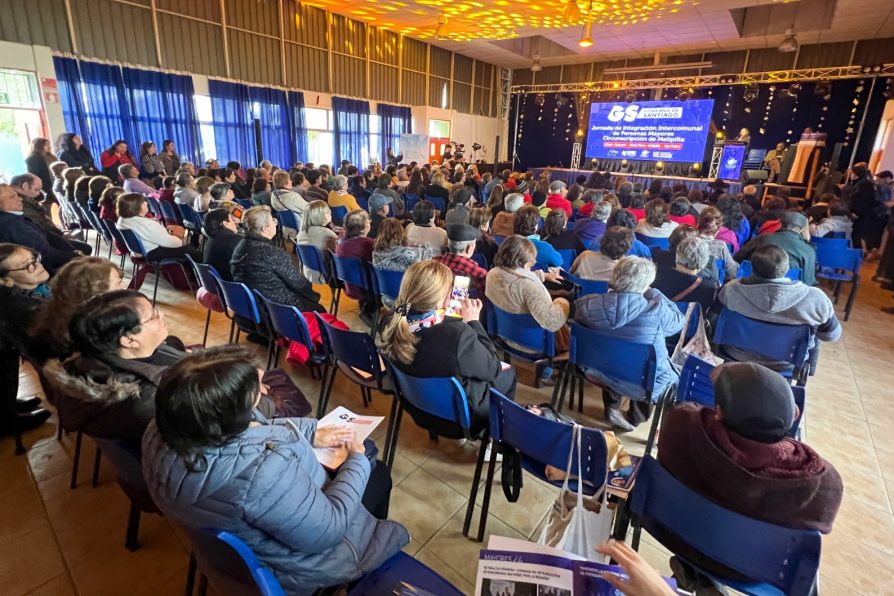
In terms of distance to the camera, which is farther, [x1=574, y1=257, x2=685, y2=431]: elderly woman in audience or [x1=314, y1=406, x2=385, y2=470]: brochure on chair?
[x1=574, y1=257, x2=685, y2=431]: elderly woman in audience

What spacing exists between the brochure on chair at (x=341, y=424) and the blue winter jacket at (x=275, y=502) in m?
0.17

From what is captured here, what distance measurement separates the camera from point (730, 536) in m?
1.21

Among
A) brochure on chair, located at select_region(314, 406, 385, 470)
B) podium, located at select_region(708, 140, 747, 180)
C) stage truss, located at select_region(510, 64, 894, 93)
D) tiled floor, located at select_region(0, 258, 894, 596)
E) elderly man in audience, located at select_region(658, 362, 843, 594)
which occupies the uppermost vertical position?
stage truss, located at select_region(510, 64, 894, 93)

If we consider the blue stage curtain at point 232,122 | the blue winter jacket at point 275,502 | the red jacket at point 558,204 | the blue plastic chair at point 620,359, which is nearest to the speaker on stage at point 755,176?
the red jacket at point 558,204

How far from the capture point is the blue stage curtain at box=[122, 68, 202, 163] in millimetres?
9711

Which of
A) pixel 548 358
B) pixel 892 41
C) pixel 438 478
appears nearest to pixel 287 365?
pixel 438 478

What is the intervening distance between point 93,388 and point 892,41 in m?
16.6

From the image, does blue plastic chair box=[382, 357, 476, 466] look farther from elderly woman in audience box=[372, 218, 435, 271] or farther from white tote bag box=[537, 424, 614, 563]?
elderly woman in audience box=[372, 218, 435, 271]

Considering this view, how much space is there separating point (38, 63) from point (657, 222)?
10.5 m

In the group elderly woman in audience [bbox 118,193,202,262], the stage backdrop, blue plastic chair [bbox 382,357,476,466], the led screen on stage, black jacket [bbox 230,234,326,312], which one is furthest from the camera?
the led screen on stage

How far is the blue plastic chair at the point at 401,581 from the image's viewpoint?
1270 mm

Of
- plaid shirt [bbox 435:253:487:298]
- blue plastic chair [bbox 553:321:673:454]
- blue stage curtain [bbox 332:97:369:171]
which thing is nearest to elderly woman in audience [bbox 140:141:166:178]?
blue stage curtain [bbox 332:97:369:171]

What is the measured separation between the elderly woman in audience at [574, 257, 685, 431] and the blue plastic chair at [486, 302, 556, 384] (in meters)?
0.27

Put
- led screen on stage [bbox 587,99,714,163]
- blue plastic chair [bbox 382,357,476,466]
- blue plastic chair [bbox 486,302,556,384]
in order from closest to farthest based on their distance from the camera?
blue plastic chair [bbox 382,357,476,466] → blue plastic chair [bbox 486,302,556,384] → led screen on stage [bbox 587,99,714,163]
